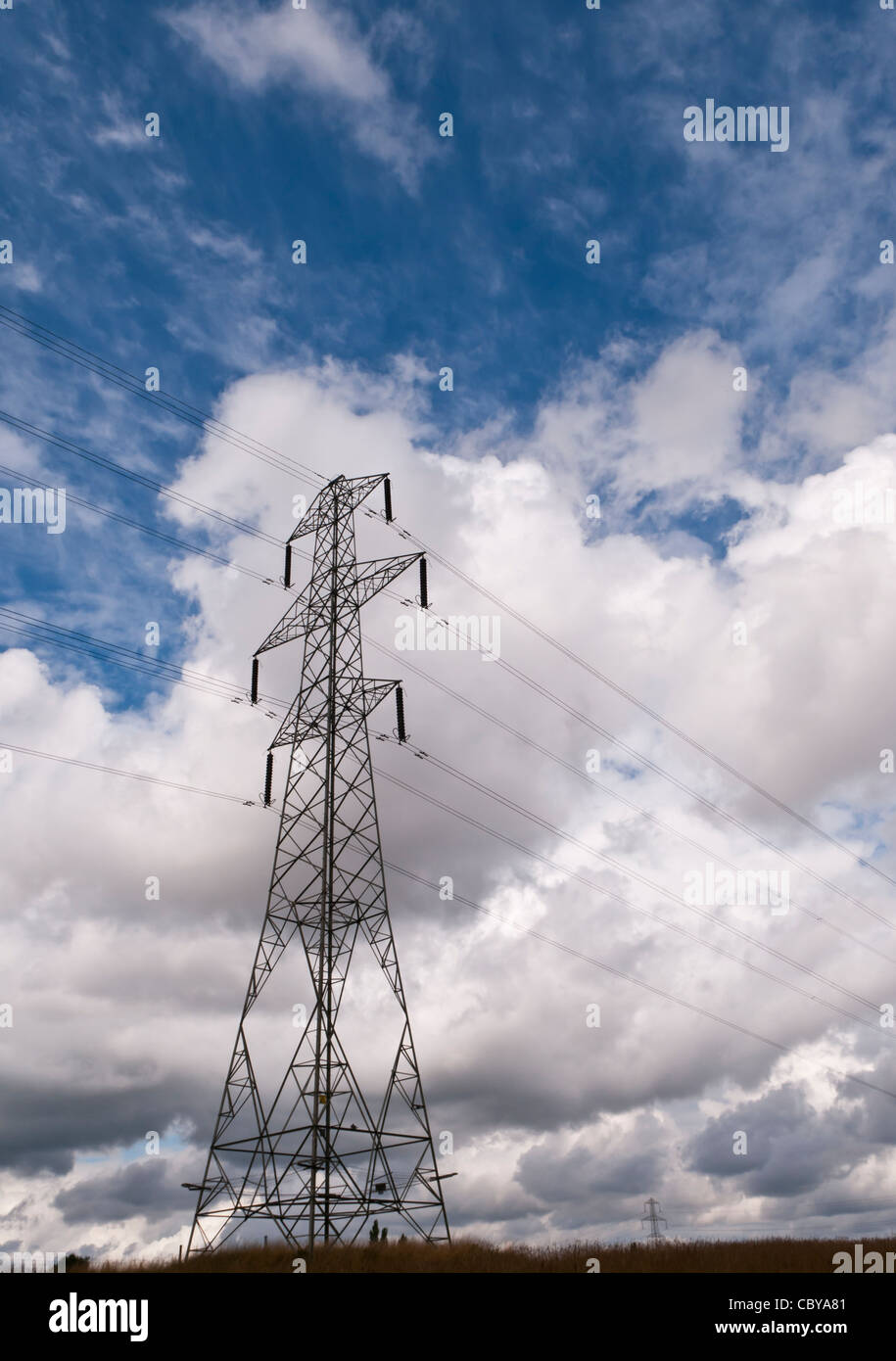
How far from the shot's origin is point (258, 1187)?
3041 centimetres

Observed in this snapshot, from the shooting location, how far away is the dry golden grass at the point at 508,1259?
979 inches

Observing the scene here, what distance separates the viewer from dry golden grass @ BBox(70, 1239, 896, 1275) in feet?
81.6

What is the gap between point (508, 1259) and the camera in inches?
1054

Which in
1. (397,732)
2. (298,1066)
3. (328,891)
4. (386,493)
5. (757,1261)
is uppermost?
(386,493)

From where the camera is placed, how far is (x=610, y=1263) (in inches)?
999

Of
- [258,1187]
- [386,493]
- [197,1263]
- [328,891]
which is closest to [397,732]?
[328,891]
